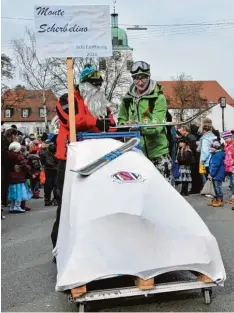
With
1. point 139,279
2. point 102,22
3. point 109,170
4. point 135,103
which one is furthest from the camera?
point 135,103

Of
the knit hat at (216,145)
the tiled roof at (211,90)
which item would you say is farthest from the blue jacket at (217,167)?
the tiled roof at (211,90)

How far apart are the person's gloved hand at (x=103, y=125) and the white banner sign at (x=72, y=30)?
690 millimetres

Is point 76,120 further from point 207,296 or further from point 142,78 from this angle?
point 207,296

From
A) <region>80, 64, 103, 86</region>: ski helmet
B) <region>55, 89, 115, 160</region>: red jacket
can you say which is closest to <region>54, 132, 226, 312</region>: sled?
<region>55, 89, 115, 160</region>: red jacket

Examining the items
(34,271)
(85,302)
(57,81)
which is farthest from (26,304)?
(57,81)

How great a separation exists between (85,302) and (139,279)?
44cm

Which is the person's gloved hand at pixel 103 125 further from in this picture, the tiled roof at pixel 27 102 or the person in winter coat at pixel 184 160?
the tiled roof at pixel 27 102

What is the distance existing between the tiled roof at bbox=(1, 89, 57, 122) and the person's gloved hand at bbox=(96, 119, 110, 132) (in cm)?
4396

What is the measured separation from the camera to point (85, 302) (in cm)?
372

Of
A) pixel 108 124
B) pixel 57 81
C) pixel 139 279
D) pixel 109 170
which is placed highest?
pixel 57 81

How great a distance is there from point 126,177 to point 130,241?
529mm

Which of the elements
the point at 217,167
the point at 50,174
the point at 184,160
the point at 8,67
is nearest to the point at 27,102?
the point at 8,67

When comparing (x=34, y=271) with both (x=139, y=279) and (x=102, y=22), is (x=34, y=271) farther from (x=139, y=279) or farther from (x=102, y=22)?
(x=102, y=22)

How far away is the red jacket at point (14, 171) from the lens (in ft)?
33.1
